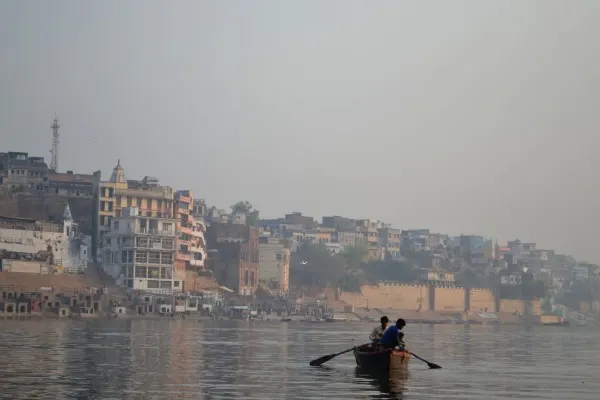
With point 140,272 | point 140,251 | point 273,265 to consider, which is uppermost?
point 140,251

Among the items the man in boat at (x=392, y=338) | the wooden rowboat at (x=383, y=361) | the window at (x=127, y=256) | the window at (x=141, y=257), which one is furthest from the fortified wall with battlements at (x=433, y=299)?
the man in boat at (x=392, y=338)

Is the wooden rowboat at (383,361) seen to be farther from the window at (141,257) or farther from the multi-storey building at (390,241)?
the multi-storey building at (390,241)

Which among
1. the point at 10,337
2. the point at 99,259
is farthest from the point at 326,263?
the point at 10,337

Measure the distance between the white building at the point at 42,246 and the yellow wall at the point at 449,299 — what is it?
59679 millimetres

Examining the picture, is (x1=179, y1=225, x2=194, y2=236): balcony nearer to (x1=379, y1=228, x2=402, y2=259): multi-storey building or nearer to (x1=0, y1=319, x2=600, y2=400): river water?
(x1=379, y1=228, x2=402, y2=259): multi-storey building

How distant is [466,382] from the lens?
108ft

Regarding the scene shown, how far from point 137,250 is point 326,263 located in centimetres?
4233

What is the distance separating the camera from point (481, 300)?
540 feet

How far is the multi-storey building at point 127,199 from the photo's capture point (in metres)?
113

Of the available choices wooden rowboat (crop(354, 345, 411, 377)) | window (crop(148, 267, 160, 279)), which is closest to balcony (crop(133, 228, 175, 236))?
window (crop(148, 267, 160, 279))

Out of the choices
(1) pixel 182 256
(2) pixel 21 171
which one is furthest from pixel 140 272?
(2) pixel 21 171

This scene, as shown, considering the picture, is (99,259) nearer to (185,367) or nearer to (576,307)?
(185,367)

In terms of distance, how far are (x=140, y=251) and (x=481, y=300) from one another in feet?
222

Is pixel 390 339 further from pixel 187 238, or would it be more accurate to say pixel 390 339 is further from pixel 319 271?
pixel 319 271
